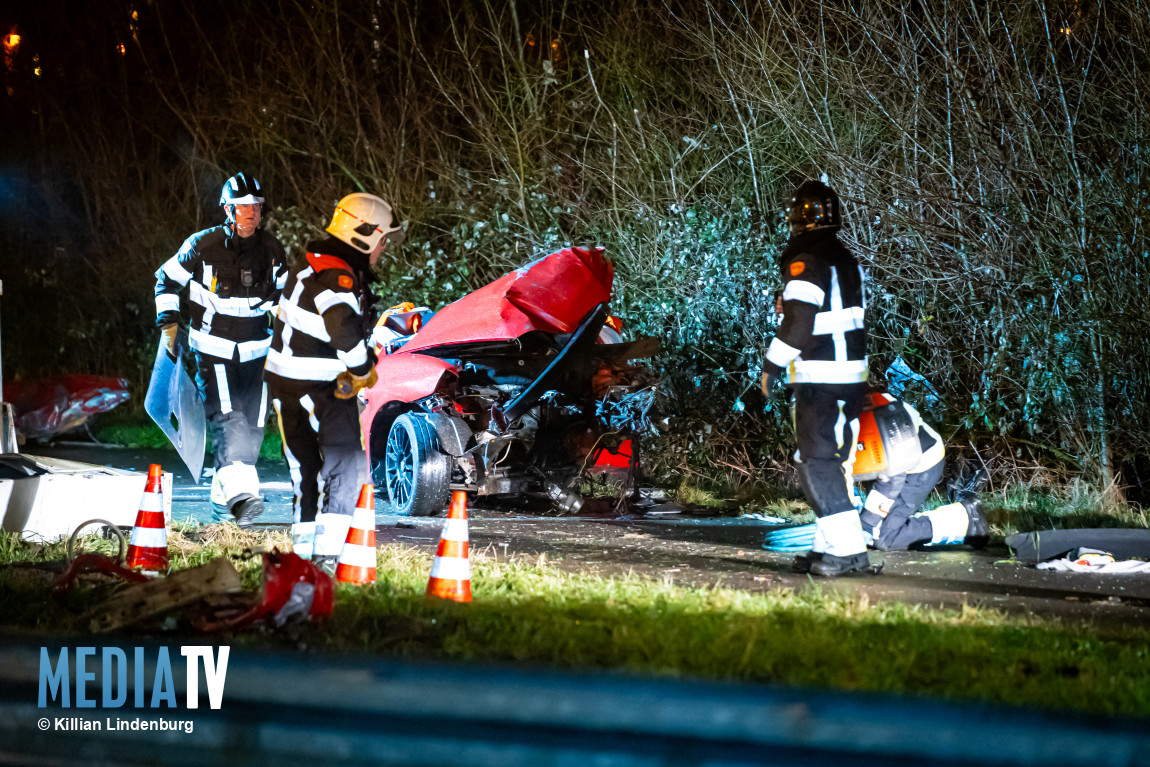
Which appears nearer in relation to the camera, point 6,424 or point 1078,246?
point 6,424

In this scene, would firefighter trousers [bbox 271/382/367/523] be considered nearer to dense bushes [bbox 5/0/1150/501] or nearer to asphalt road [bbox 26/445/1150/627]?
asphalt road [bbox 26/445/1150/627]

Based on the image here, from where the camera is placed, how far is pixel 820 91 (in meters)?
9.52

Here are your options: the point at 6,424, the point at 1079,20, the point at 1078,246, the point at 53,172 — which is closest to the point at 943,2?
the point at 1079,20

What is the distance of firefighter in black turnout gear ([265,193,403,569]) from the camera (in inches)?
223

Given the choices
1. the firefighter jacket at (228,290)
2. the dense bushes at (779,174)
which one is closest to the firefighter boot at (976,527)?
the dense bushes at (779,174)

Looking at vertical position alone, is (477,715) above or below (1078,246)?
below

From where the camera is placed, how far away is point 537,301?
7.75 meters

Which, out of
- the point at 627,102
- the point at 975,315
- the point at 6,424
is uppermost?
the point at 627,102

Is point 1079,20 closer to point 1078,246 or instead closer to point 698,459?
point 1078,246

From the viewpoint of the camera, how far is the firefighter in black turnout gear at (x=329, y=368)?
223 inches

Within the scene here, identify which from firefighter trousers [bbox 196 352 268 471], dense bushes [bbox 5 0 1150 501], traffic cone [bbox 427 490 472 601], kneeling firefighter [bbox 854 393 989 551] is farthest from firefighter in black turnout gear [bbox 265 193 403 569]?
dense bushes [bbox 5 0 1150 501]

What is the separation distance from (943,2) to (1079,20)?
94cm

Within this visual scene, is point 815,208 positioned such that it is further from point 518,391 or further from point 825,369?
point 518,391

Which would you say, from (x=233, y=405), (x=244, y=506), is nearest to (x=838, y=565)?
(x=244, y=506)
